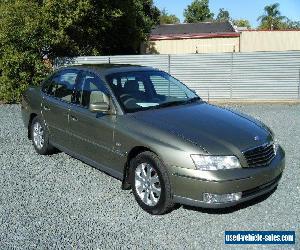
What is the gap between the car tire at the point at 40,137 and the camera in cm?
659

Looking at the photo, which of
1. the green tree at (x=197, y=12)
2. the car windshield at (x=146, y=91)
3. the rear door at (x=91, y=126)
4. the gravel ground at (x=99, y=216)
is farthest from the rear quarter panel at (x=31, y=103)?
the green tree at (x=197, y=12)

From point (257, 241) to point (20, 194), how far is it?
3.05 metres

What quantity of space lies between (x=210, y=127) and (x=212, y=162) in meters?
0.63

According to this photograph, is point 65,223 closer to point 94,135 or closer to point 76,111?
point 94,135

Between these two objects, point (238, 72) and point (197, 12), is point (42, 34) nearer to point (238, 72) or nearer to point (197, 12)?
point (238, 72)

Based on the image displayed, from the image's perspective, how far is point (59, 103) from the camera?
6.07 meters

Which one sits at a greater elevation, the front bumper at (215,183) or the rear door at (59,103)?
the rear door at (59,103)

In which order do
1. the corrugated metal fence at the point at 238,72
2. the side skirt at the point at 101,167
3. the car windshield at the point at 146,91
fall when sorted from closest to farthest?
the side skirt at the point at 101,167, the car windshield at the point at 146,91, the corrugated metal fence at the point at 238,72

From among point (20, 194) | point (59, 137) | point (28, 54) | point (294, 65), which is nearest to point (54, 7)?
point (28, 54)

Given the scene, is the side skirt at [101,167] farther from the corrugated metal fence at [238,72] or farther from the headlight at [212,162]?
the corrugated metal fence at [238,72]

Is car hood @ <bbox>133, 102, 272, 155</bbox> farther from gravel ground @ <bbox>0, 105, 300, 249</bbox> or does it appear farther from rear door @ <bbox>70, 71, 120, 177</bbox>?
gravel ground @ <bbox>0, 105, 300, 249</bbox>

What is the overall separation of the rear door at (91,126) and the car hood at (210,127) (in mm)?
492

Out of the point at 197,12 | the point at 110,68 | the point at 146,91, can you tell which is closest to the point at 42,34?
the point at 110,68

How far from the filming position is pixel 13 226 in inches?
169
